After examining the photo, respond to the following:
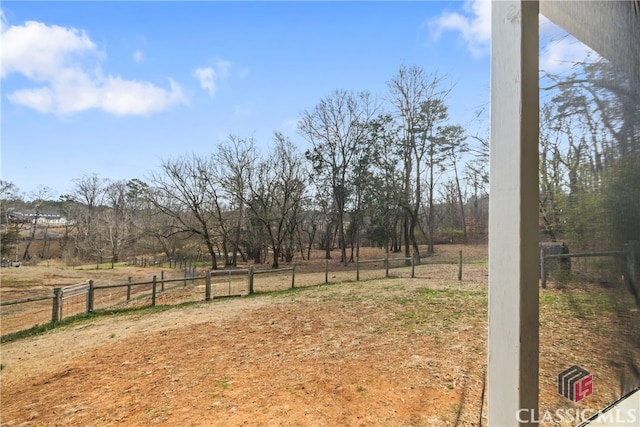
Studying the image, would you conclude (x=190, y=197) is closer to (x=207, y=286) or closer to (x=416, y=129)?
(x=207, y=286)

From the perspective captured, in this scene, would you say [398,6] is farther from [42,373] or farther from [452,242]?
[42,373]

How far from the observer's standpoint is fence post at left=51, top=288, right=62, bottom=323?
3114 millimetres

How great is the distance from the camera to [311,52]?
381 cm

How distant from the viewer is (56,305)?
3129 mm

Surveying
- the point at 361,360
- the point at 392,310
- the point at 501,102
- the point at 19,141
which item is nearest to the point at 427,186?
the point at 392,310

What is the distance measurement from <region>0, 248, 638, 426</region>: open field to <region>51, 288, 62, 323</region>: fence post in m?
0.20

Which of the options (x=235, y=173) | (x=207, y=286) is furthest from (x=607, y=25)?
(x=235, y=173)

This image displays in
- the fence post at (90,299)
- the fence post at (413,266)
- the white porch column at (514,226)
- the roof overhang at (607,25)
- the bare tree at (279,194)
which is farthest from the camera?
the bare tree at (279,194)

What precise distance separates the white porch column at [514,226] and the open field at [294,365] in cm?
9

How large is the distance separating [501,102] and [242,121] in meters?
8.89

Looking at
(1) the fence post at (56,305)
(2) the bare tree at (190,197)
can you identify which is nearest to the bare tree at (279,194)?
(2) the bare tree at (190,197)

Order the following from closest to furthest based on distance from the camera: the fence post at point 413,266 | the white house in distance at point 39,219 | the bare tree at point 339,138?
the white house in distance at point 39,219, the fence post at point 413,266, the bare tree at point 339,138

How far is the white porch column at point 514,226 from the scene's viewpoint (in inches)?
15.2

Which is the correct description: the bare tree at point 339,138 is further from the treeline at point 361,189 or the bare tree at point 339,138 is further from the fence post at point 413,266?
the fence post at point 413,266
